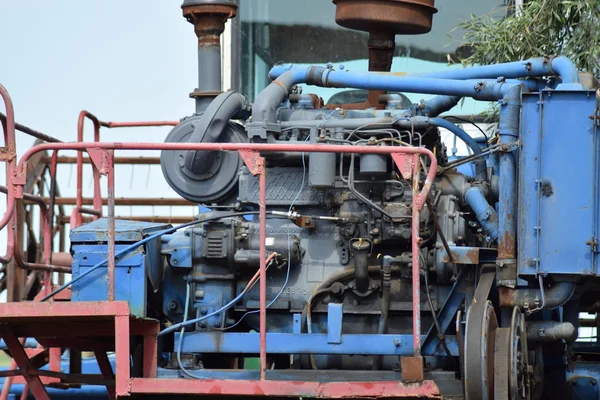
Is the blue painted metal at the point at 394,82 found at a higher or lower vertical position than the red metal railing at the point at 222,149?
higher

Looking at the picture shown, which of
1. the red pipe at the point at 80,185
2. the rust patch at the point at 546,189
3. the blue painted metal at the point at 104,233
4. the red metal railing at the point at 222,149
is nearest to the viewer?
the red metal railing at the point at 222,149

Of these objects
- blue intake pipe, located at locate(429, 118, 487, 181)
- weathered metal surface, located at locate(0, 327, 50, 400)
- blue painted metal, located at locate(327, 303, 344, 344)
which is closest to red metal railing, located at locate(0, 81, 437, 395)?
blue painted metal, located at locate(327, 303, 344, 344)

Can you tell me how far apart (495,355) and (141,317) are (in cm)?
233

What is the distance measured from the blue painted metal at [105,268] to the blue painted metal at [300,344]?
48 centimetres

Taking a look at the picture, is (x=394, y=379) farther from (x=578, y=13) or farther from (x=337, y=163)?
(x=578, y=13)

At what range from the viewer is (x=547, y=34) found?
12406mm

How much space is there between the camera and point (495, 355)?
805 cm

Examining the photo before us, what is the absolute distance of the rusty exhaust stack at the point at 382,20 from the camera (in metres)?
10.0

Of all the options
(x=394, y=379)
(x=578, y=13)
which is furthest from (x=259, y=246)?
(x=578, y=13)

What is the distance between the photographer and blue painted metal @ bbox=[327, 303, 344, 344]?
855 cm

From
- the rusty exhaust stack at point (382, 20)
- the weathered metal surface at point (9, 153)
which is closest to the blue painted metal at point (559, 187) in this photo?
the rusty exhaust stack at point (382, 20)

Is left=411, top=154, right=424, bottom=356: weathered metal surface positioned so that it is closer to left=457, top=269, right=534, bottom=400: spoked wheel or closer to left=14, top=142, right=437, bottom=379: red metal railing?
left=14, top=142, right=437, bottom=379: red metal railing

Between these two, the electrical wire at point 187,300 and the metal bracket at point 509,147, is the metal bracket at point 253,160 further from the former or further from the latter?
the metal bracket at point 509,147

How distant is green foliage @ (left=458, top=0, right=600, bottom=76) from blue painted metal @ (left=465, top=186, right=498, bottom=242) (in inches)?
137
